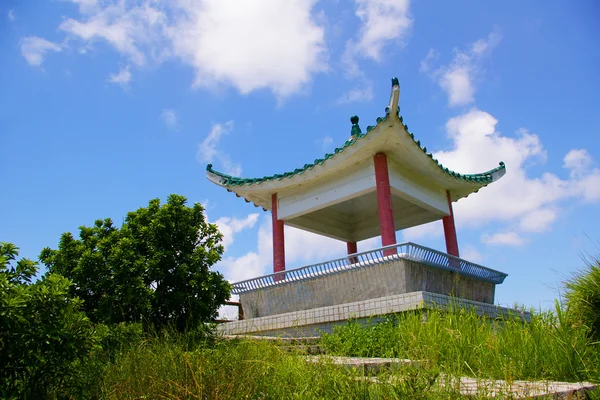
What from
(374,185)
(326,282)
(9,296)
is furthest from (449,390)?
(374,185)

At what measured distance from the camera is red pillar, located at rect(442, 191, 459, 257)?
11.9 metres

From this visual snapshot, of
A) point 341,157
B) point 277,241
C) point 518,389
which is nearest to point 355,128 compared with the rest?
point 341,157

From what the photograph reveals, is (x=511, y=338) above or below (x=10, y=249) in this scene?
below

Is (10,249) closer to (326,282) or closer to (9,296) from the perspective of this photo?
(9,296)

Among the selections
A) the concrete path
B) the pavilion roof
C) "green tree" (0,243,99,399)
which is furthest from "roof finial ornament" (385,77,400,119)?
"green tree" (0,243,99,399)

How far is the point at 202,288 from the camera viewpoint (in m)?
7.09

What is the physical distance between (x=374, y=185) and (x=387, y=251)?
171 centimetres

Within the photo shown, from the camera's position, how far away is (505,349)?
16.3ft

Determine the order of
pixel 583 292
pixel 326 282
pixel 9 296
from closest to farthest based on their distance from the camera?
1. pixel 9 296
2. pixel 583 292
3. pixel 326 282

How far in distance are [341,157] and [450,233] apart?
379 centimetres

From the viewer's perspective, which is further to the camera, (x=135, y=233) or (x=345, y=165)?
(x=345, y=165)

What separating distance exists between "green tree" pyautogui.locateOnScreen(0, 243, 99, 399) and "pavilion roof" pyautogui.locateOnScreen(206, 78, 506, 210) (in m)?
6.73

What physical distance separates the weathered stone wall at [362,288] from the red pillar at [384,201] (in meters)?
0.80

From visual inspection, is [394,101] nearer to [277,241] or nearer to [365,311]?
[365,311]
